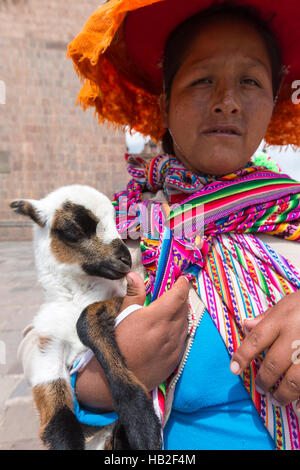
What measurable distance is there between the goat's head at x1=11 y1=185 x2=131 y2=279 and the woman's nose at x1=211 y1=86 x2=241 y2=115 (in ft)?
1.39

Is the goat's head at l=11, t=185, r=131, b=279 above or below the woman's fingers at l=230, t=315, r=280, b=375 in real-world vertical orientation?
above

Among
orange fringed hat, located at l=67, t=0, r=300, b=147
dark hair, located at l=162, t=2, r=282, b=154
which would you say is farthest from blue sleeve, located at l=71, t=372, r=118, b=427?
dark hair, located at l=162, t=2, r=282, b=154

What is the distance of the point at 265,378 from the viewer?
704mm

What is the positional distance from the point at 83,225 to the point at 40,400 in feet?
1.20

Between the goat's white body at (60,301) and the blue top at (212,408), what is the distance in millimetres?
262

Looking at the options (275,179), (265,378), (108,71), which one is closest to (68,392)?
(265,378)

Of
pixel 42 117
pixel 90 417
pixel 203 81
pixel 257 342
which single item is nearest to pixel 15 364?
pixel 90 417

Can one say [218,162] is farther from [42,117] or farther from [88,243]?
[42,117]

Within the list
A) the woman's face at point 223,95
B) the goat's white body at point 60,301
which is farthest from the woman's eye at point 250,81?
the goat's white body at point 60,301

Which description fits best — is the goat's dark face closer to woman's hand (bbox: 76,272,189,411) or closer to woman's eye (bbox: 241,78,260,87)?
woman's hand (bbox: 76,272,189,411)

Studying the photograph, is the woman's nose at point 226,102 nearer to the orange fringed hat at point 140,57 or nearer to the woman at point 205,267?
the woman at point 205,267

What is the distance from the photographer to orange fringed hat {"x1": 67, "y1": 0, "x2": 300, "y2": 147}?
893 millimetres
